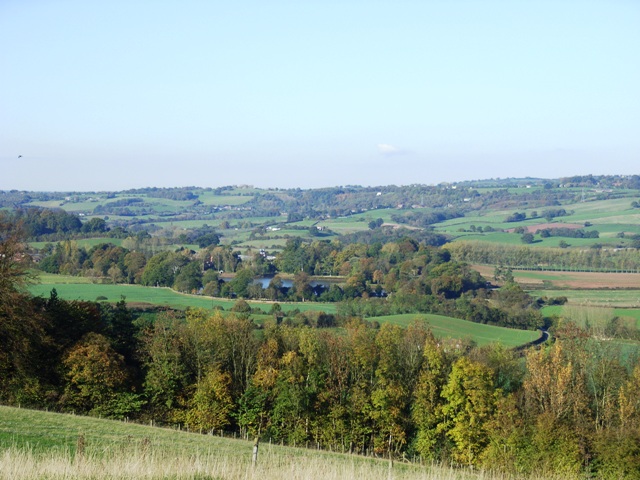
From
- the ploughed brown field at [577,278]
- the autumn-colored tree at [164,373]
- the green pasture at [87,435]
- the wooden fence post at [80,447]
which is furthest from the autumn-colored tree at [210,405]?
the ploughed brown field at [577,278]

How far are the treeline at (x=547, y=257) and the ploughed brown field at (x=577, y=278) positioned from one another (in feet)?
17.3

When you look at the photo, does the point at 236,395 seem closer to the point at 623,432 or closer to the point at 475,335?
the point at 623,432

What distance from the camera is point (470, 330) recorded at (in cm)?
5931

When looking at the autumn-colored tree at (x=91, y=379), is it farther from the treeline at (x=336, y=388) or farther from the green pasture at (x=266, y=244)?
the green pasture at (x=266, y=244)

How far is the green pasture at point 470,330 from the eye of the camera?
54812 mm

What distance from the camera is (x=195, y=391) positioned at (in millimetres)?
30688

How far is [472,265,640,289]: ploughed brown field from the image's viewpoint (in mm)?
79831

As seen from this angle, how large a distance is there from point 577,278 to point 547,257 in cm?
1647

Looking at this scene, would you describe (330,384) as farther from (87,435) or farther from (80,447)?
(80,447)

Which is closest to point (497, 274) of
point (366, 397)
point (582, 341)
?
point (582, 341)

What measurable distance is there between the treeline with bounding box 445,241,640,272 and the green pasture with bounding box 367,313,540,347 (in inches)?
1523

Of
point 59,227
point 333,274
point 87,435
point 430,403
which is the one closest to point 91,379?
point 87,435

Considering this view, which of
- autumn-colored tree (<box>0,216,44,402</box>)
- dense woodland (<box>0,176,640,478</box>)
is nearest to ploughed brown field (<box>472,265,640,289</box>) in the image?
dense woodland (<box>0,176,640,478</box>)

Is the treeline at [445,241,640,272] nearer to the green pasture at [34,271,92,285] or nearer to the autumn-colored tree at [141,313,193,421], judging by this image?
the green pasture at [34,271,92,285]
